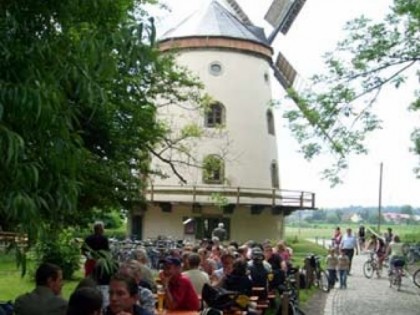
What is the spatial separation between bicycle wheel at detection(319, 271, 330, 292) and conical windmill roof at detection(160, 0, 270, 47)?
1904cm

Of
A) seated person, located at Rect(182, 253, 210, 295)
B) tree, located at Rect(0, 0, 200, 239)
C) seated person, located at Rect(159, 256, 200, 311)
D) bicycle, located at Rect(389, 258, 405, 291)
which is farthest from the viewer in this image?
bicycle, located at Rect(389, 258, 405, 291)

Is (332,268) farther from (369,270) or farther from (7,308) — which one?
(7,308)

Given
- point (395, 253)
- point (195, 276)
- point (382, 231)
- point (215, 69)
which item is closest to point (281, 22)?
point (215, 69)

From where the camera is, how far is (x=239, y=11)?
4616 cm

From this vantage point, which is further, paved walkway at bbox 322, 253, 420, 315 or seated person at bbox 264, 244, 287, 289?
paved walkway at bbox 322, 253, 420, 315

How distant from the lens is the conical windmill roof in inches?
1505

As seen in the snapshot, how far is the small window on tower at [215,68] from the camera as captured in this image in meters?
37.5

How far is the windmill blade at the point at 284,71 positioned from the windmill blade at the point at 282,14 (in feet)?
6.62

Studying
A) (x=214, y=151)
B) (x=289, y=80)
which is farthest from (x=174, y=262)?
(x=289, y=80)

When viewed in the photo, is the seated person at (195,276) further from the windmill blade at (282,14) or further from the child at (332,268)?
the windmill blade at (282,14)

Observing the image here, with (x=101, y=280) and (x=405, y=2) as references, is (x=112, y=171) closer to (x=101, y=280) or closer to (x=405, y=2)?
(x=101, y=280)

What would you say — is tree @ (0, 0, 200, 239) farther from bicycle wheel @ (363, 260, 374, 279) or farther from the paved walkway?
bicycle wheel @ (363, 260, 374, 279)

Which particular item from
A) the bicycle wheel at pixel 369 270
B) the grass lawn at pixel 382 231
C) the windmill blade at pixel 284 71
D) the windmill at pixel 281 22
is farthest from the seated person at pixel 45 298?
the windmill blade at pixel 284 71

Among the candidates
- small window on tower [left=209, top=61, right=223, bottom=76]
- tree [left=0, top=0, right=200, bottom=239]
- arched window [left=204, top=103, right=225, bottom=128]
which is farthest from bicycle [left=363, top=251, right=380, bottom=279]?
tree [left=0, top=0, right=200, bottom=239]
